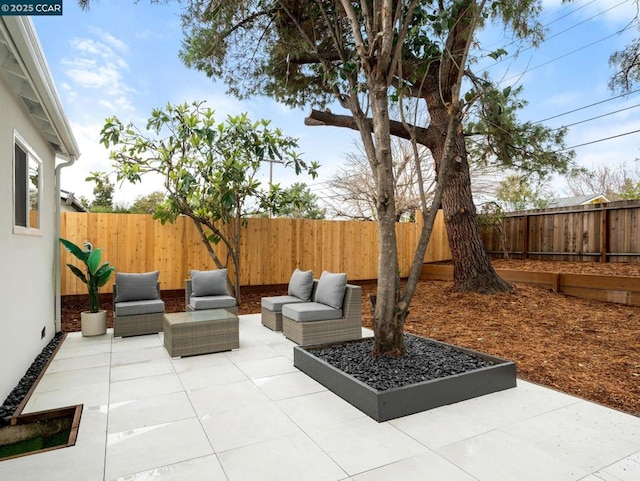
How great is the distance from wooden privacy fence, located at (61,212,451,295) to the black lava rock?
2.76 metres

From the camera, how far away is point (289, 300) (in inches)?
218

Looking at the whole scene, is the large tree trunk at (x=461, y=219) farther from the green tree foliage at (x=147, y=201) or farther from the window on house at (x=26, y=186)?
the green tree foliage at (x=147, y=201)

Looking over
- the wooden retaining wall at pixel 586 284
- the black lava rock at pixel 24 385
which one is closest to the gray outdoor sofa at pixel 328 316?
the black lava rock at pixel 24 385

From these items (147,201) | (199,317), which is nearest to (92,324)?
(199,317)

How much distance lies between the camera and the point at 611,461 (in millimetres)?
2148

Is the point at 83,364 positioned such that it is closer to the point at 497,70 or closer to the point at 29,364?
the point at 29,364

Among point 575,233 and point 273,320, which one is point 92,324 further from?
point 575,233

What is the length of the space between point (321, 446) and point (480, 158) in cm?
710

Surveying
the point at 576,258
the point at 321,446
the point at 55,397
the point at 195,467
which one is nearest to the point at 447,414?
the point at 321,446

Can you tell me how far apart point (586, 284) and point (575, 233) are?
2365 mm

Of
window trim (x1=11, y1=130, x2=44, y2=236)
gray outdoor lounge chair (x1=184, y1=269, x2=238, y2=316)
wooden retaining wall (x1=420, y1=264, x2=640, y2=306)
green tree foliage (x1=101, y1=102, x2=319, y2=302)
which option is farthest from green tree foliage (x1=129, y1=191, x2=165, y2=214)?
wooden retaining wall (x1=420, y1=264, x2=640, y2=306)

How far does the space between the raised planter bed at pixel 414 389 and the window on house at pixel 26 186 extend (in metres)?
3.19

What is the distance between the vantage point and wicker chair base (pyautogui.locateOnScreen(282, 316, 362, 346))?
4.54m

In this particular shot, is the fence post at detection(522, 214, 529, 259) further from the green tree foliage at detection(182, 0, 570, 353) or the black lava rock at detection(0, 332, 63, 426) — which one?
the black lava rock at detection(0, 332, 63, 426)
